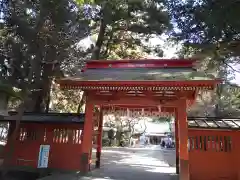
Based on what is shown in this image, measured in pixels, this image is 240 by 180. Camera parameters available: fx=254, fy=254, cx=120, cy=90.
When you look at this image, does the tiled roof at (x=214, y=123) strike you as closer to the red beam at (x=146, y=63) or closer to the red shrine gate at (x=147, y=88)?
the red shrine gate at (x=147, y=88)

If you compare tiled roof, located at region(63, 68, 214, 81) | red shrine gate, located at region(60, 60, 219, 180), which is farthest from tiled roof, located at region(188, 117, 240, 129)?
tiled roof, located at region(63, 68, 214, 81)

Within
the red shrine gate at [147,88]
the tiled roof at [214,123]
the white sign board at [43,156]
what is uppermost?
the red shrine gate at [147,88]

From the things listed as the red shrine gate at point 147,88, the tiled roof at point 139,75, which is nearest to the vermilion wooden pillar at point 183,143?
the red shrine gate at point 147,88

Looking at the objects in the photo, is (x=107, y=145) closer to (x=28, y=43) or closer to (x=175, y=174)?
(x=175, y=174)

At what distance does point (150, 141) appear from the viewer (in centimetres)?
4909

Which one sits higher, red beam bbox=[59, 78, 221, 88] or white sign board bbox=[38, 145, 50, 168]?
red beam bbox=[59, 78, 221, 88]

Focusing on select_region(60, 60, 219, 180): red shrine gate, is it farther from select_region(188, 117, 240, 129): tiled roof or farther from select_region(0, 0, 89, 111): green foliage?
select_region(0, 0, 89, 111): green foliage

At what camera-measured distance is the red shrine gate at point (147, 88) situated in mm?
8695

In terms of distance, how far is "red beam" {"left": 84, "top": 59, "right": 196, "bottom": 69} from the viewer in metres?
11.2

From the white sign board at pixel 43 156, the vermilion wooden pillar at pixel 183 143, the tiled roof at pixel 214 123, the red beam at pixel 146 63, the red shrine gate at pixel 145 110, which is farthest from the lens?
the red beam at pixel 146 63

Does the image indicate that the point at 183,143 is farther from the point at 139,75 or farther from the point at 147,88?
the point at 139,75

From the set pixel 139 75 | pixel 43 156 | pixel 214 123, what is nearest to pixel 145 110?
pixel 139 75

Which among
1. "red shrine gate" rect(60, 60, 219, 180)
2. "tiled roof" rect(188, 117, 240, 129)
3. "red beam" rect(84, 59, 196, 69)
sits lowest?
"tiled roof" rect(188, 117, 240, 129)

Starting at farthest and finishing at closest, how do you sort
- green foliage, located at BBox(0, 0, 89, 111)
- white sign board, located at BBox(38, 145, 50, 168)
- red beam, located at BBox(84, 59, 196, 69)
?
red beam, located at BBox(84, 59, 196, 69) < green foliage, located at BBox(0, 0, 89, 111) < white sign board, located at BBox(38, 145, 50, 168)
